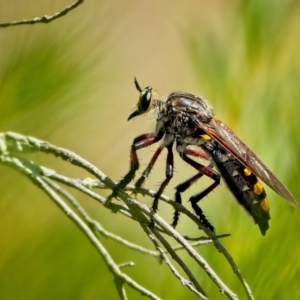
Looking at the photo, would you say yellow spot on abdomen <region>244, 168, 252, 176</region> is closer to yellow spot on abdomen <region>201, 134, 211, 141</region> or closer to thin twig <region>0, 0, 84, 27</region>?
yellow spot on abdomen <region>201, 134, 211, 141</region>

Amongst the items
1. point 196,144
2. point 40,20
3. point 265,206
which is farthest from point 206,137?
point 40,20

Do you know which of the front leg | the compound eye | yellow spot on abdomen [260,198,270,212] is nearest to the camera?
yellow spot on abdomen [260,198,270,212]

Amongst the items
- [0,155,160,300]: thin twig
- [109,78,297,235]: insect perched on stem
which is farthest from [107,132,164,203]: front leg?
[0,155,160,300]: thin twig

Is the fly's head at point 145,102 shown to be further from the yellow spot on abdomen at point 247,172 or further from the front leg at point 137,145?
the yellow spot on abdomen at point 247,172

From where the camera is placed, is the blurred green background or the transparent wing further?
the transparent wing

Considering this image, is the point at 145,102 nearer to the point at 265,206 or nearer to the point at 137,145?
the point at 137,145

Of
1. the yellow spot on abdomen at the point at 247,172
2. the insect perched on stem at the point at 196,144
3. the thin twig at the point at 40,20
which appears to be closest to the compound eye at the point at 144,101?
the insect perched on stem at the point at 196,144

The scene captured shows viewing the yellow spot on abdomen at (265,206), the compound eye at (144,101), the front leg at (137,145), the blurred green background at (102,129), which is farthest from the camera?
the compound eye at (144,101)

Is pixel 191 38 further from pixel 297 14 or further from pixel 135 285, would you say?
pixel 135 285
